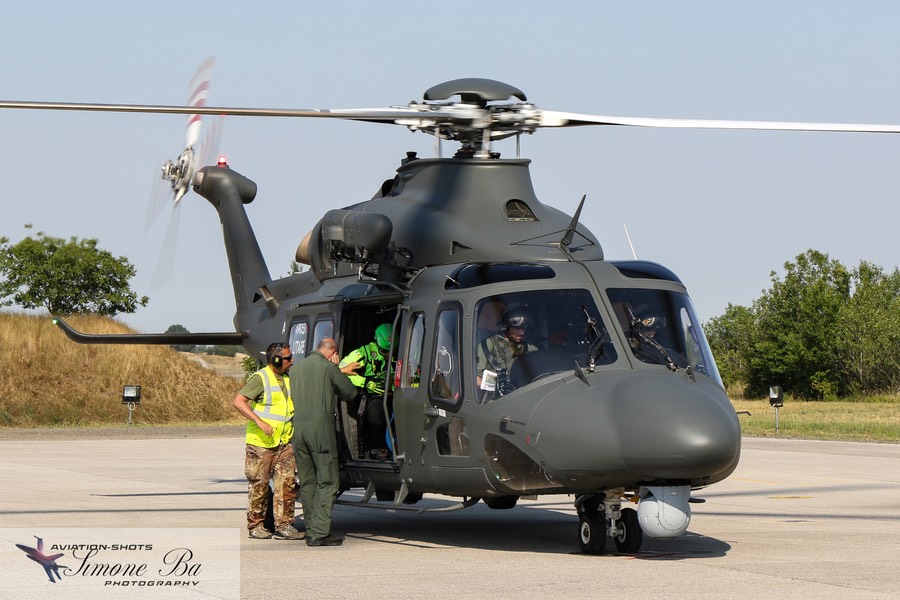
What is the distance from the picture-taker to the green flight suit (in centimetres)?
1116

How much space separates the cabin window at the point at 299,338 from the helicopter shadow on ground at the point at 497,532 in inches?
69.1

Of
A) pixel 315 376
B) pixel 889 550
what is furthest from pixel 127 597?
pixel 889 550

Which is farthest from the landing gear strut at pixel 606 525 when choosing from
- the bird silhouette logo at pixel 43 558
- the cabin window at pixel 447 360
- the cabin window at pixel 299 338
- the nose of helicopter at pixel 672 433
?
the bird silhouette logo at pixel 43 558

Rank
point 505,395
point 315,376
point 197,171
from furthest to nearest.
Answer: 1. point 197,171
2. point 315,376
3. point 505,395

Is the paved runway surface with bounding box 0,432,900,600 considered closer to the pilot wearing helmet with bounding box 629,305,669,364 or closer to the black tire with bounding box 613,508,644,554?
the black tire with bounding box 613,508,644,554

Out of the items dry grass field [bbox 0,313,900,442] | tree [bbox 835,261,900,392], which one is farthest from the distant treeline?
dry grass field [bbox 0,313,900,442]

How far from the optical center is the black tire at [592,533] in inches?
408

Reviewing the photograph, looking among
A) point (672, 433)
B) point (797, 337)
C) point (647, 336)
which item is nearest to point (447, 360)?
point (647, 336)

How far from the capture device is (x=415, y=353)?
1132cm

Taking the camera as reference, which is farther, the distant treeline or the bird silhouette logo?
the distant treeline

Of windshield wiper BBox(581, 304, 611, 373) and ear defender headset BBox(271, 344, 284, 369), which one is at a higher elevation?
windshield wiper BBox(581, 304, 611, 373)

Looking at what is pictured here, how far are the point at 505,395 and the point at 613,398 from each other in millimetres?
996

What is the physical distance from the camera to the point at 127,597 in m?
8.16

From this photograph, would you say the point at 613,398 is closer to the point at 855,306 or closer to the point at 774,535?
the point at 774,535
